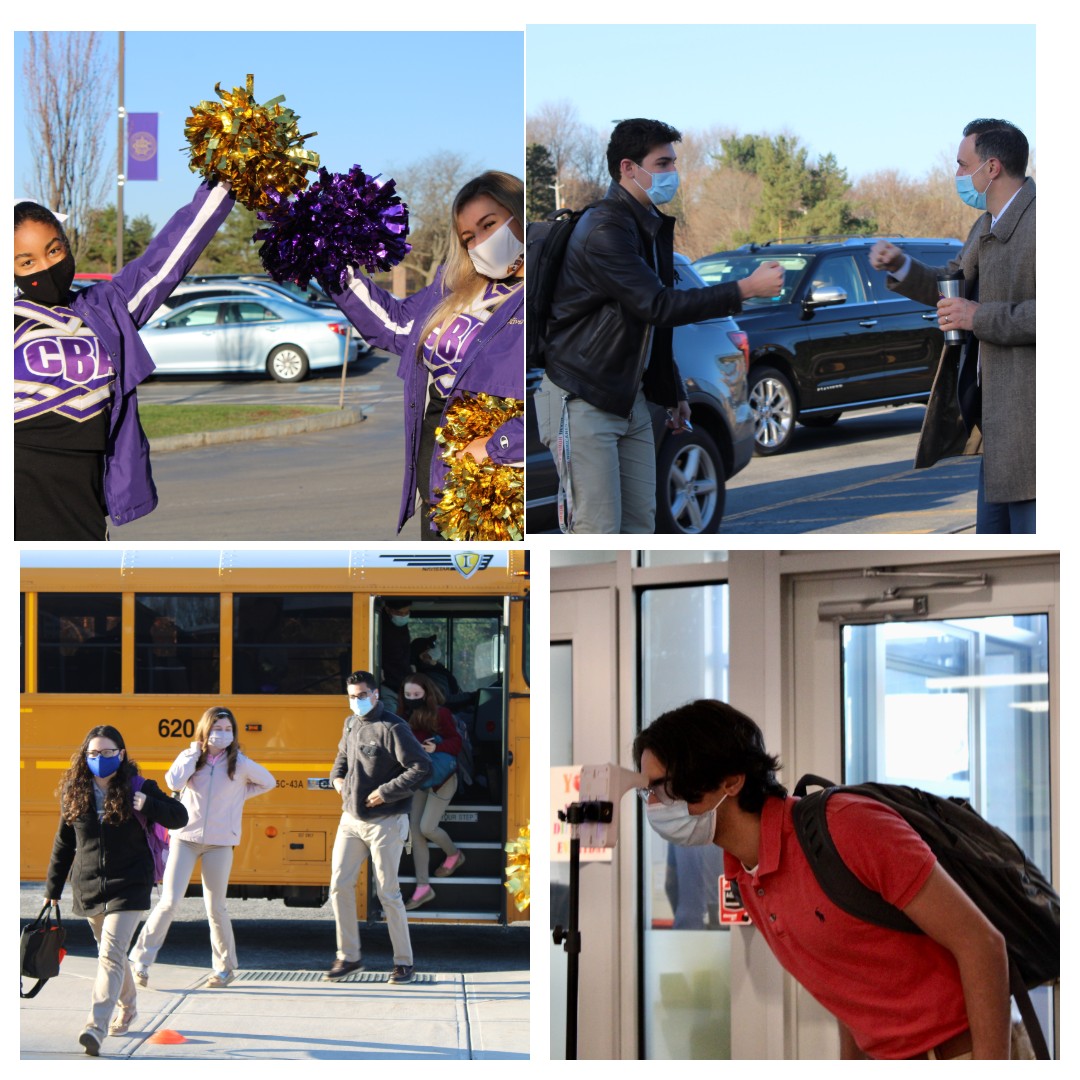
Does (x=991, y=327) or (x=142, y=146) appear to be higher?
(x=142, y=146)

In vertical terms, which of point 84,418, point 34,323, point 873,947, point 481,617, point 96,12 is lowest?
point 873,947

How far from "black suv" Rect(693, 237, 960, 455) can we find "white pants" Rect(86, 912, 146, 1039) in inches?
62.8

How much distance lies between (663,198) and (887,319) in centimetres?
51

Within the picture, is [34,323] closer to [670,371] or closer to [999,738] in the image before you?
[670,371]

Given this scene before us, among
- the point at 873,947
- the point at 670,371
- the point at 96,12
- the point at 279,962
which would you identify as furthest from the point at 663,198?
the point at 279,962

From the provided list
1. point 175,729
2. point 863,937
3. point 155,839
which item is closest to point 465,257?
point 175,729

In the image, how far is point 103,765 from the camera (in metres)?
2.87

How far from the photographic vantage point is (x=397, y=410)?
9.86 ft

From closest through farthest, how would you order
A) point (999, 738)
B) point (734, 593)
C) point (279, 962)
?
point (279, 962) < point (999, 738) < point (734, 593)

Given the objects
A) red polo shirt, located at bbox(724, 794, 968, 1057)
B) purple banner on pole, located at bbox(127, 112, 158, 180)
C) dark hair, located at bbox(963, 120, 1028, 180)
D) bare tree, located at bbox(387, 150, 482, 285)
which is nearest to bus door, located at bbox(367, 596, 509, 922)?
red polo shirt, located at bbox(724, 794, 968, 1057)

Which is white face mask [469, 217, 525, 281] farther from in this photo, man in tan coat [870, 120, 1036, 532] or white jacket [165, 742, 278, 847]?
white jacket [165, 742, 278, 847]

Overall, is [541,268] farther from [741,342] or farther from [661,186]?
[741,342]

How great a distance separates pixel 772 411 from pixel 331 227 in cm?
96

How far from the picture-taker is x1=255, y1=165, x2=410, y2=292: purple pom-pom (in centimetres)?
291
